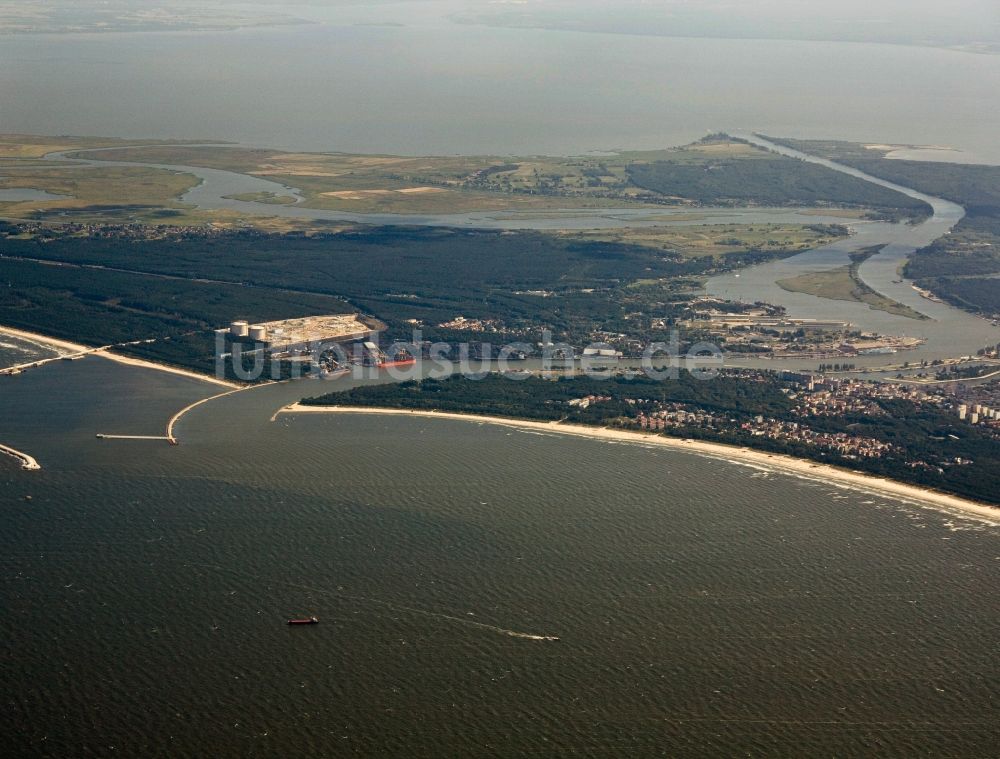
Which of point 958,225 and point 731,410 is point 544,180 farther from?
point 731,410

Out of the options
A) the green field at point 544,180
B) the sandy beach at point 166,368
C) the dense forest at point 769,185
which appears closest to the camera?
the sandy beach at point 166,368

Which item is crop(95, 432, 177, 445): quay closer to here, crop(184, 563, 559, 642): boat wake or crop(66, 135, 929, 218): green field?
crop(184, 563, 559, 642): boat wake

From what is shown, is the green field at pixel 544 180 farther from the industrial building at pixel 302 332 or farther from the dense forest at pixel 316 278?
the industrial building at pixel 302 332

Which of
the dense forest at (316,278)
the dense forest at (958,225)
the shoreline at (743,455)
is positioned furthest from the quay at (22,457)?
the dense forest at (958,225)

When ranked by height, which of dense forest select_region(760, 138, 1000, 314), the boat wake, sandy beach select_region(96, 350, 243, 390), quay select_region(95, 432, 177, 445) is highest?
dense forest select_region(760, 138, 1000, 314)

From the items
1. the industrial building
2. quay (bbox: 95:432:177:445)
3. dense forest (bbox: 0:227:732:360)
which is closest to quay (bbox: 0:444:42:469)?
quay (bbox: 95:432:177:445)

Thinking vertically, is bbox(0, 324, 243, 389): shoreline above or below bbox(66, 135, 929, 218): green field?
below
